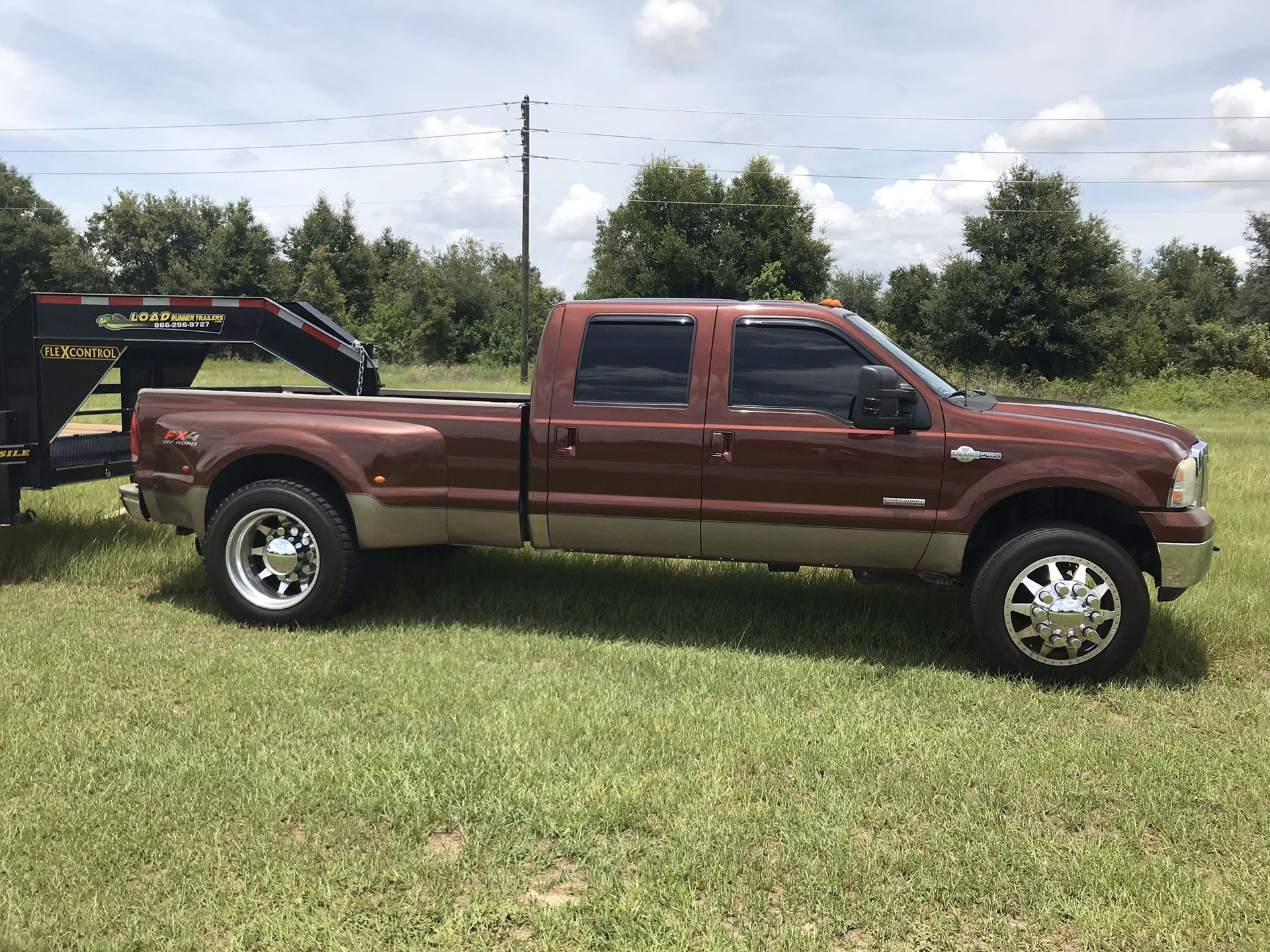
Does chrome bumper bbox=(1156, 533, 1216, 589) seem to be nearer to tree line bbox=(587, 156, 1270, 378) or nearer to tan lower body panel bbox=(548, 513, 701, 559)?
tan lower body panel bbox=(548, 513, 701, 559)

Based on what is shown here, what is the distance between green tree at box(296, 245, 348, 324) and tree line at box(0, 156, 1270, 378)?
0.11 m

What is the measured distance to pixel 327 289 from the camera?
174 ft

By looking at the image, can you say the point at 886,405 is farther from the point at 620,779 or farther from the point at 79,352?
the point at 79,352

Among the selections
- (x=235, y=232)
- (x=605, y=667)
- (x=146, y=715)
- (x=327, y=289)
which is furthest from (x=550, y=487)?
(x=235, y=232)

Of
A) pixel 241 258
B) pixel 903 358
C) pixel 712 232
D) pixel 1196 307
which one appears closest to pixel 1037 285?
pixel 712 232

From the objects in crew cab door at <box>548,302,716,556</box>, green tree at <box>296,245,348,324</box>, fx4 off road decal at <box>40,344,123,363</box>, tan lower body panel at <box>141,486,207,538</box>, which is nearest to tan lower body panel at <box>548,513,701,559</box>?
crew cab door at <box>548,302,716,556</box>

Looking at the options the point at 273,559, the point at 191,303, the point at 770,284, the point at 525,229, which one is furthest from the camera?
the point at 770,284

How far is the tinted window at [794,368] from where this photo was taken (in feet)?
16.3

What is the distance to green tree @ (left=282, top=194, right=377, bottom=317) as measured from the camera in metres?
57.1

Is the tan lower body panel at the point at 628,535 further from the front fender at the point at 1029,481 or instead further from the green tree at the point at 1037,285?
the green tree at the point at 1037,285

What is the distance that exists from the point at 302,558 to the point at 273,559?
0.56 feet

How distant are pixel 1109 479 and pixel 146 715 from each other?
15.9 feet

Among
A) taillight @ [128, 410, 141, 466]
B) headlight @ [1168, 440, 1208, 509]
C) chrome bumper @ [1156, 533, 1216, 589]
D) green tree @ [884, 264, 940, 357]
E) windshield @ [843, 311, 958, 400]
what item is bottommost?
chrome bumper @ [1156, 533, 1216, 589]

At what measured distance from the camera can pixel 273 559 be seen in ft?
18.4
